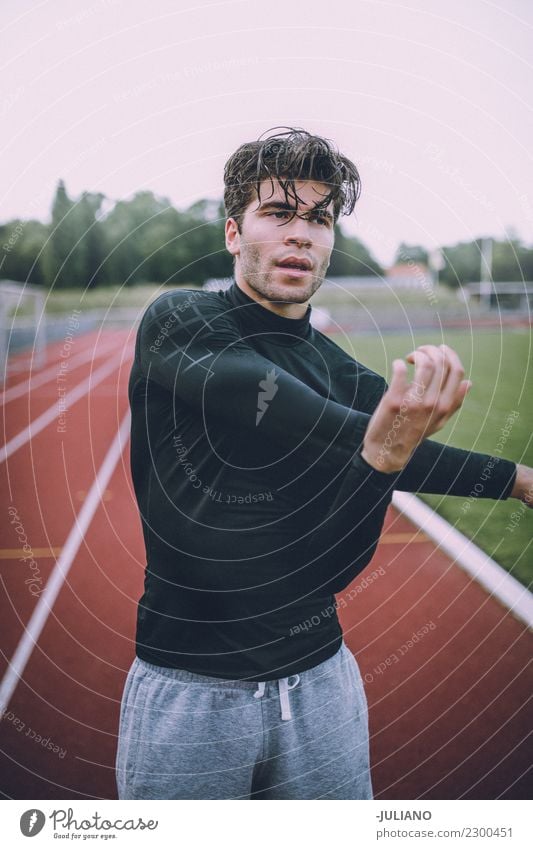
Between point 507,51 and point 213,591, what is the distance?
1.51 meters

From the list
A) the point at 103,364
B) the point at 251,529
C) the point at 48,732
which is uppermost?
the point at 103,364

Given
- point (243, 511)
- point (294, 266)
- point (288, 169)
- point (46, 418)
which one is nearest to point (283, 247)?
point (294, 266)

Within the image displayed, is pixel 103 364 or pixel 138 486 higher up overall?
pixel 103 364

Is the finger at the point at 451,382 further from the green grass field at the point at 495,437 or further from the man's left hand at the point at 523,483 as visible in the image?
the green grass field at the point at 495,437

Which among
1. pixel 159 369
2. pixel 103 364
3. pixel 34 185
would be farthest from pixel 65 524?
pixel 103 364

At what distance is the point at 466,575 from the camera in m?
4.23

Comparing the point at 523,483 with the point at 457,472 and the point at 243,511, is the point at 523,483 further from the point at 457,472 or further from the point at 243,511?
the point at 243,511

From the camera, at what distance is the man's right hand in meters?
0.87

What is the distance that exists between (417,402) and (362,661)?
2655 mm

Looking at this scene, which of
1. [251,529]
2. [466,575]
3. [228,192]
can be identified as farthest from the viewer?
[466,575]

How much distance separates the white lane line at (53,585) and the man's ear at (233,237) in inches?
71.0

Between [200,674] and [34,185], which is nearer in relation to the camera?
[200,674]

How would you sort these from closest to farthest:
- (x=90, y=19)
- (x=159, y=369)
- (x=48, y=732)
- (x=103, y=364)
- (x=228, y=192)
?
(x=159, y=369) < (x=228, y=192) < (x=90, y=19) < (x=48, y=732) < (x=103, y=364)

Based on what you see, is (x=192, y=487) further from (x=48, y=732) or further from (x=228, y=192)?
(x=48, y=732)
